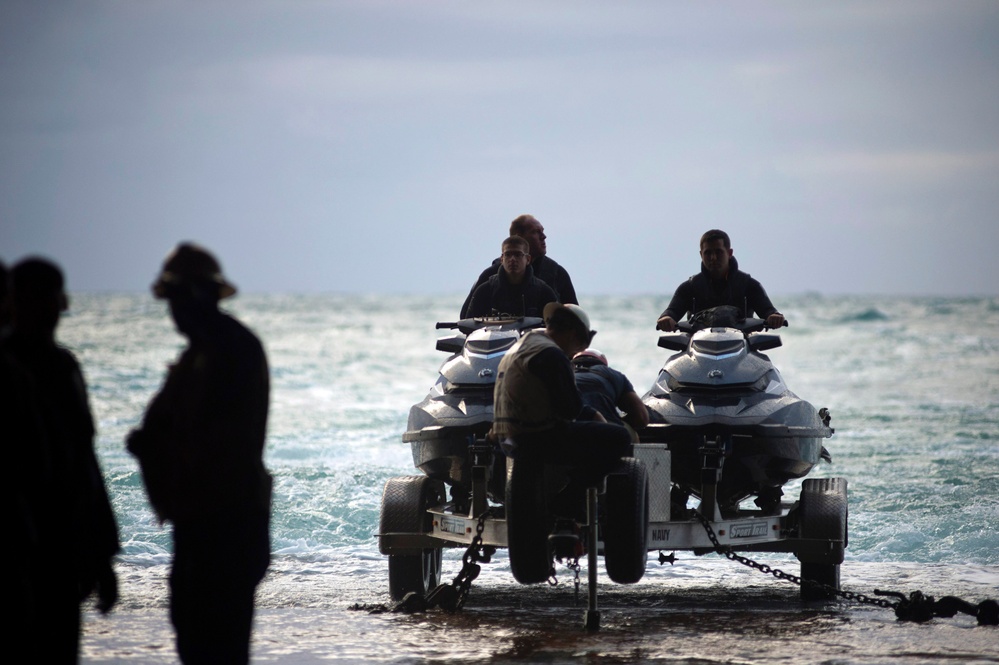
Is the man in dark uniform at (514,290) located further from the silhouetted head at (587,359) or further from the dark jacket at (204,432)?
the dark jacket at (204,432)

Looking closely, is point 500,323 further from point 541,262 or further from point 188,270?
point 188,270

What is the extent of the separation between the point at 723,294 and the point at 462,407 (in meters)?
2.17

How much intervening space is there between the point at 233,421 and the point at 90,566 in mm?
715

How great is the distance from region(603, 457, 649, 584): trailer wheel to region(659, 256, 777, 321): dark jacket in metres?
2.28

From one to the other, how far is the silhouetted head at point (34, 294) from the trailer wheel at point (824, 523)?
17.8 ft

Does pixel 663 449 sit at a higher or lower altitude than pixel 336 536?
higher

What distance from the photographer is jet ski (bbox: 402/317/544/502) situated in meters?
8.47

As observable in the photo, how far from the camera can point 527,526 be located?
24.0 ft

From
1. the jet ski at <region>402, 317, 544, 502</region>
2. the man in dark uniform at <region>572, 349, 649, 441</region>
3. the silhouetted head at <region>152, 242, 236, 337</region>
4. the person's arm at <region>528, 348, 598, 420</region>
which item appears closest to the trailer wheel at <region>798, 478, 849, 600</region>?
the man in dark uniform at <region>572, 349, 649, 441</region>

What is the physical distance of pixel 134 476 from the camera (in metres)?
15.7

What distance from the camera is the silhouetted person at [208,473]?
5055 mm

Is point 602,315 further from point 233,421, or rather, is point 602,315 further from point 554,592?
point 233,421

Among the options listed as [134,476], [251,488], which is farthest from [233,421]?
[134,476]

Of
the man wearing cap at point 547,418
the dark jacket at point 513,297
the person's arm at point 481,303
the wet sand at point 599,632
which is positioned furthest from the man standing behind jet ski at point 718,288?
the man wearing cap at point 547,418
